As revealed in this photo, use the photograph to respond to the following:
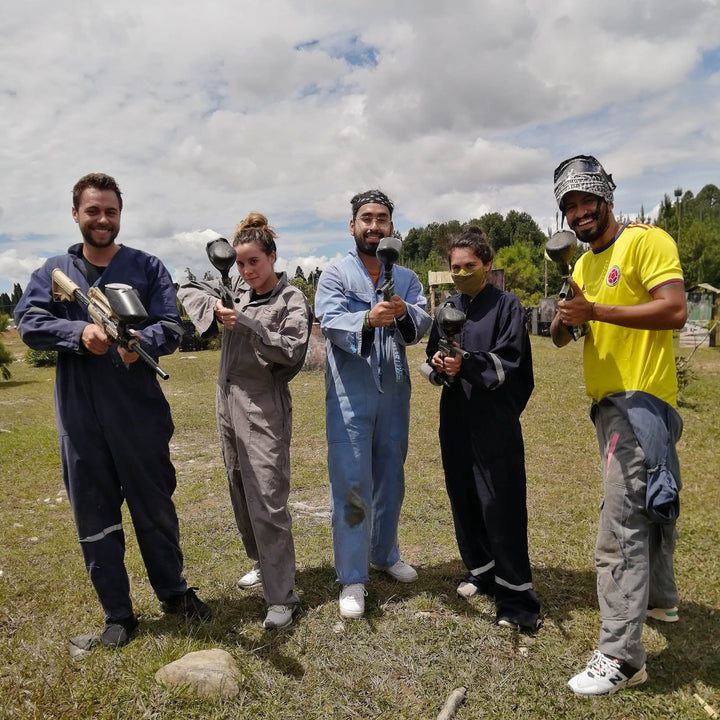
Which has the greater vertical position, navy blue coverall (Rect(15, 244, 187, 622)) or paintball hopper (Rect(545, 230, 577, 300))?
paintball hopper (Rect(545, 230, 577, 300))

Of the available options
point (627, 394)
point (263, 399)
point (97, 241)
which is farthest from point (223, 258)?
point (627, 394)

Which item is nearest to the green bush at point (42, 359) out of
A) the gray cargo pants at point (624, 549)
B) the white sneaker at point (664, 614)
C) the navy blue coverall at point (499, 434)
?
the navy blue coverall at point (499, 434)

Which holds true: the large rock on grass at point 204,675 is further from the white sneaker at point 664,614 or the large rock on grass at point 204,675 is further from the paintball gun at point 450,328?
the white sneaker at point 664,614

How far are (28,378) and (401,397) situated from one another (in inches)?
644

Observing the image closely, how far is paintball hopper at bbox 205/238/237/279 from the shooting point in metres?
3.26

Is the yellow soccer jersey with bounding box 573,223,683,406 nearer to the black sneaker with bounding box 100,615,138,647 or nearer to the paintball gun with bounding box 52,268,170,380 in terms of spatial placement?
the paintball gun with bounding box 52,268,170,380

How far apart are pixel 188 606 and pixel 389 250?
2565 mm

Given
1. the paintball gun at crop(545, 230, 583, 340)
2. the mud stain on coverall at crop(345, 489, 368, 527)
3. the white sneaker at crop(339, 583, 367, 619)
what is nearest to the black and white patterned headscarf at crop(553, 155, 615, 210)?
the paintball gun at crop(545, 230, 583, 340)

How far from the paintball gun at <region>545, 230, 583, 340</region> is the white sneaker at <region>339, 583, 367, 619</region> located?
2.24 m

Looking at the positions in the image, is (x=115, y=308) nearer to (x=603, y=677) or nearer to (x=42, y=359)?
(x=603, y=677)

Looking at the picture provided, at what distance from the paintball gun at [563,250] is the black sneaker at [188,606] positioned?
113 inches

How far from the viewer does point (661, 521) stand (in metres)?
2.78

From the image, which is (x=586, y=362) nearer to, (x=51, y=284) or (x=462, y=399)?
(x=462, y=399)

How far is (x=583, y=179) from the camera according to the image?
2971 mm
